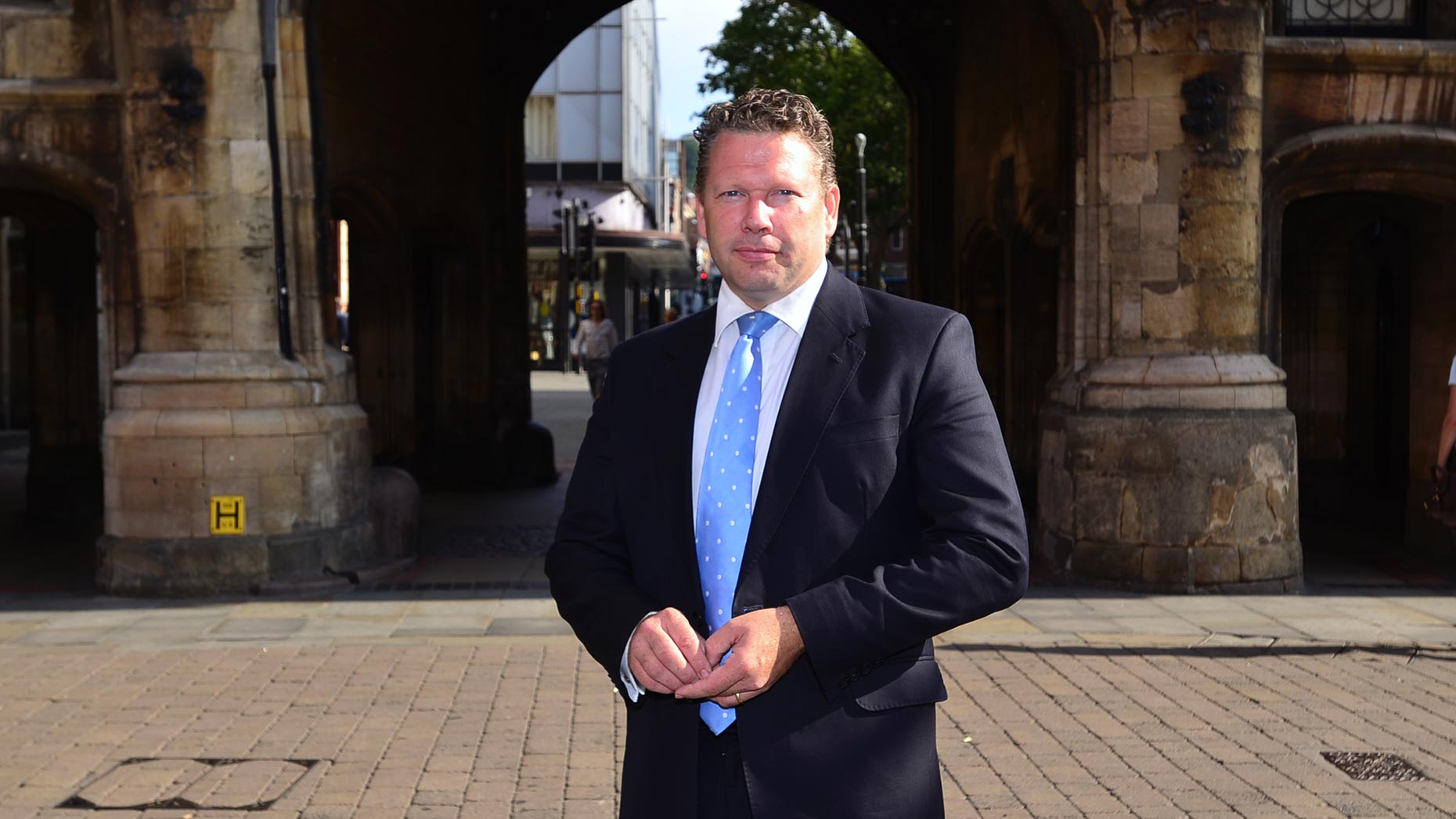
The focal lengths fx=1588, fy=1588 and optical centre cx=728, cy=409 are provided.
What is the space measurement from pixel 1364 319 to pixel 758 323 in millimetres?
15122

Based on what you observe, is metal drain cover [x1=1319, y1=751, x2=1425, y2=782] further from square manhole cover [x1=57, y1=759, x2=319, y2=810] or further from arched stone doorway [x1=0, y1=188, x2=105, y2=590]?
arched stone doorway [x1=0, y1=188, x2=105, y2=590]

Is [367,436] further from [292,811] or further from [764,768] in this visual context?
[764,768]

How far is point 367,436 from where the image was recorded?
1125 centimetres

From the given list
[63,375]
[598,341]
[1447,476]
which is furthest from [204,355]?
[598,341]

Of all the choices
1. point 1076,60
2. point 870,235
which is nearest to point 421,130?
point 1076,60

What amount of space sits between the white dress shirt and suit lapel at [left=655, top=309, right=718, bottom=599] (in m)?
0.01

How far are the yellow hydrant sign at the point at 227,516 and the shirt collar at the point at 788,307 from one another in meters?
8.05

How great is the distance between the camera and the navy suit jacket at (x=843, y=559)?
2.34 m

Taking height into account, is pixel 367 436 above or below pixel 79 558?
above

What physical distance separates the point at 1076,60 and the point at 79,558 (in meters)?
8.06

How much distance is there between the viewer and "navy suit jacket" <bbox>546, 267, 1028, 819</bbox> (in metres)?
2.34

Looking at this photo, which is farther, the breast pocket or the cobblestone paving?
the cobblestone paving

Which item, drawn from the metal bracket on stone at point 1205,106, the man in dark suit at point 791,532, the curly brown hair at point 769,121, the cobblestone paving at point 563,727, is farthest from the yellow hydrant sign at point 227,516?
the curly brown hair at point 769,121

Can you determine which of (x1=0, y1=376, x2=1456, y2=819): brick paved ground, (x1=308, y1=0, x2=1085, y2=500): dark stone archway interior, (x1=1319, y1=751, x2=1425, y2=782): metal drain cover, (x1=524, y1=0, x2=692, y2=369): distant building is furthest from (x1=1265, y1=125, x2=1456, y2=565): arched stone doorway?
(x1=524, y1=0, x2=692, y2=369): distant building
